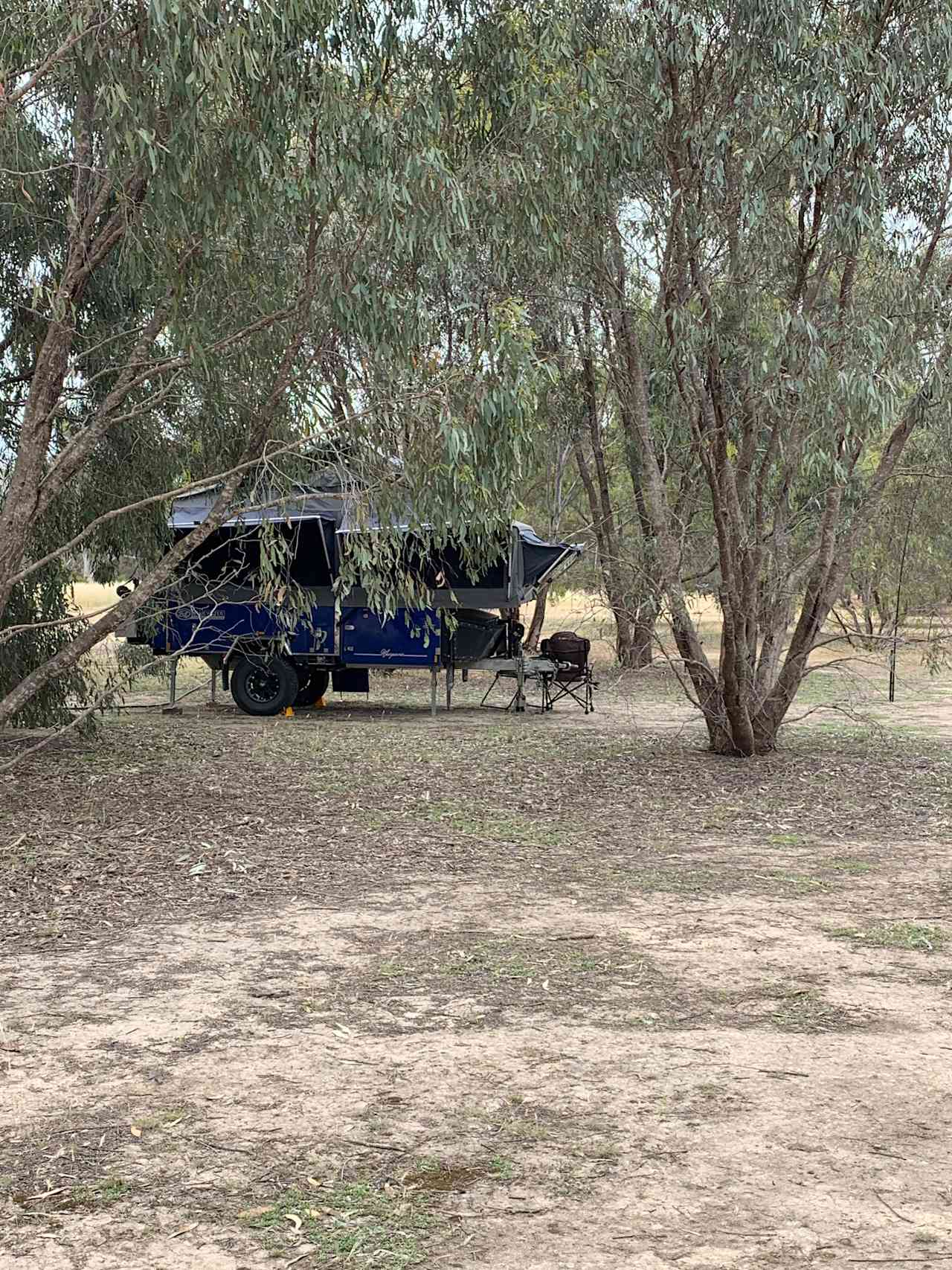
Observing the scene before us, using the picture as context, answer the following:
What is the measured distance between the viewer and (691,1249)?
3.41m

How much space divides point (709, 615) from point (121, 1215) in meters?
37.4

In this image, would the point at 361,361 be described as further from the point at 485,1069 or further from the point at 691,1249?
the point at 691,1249

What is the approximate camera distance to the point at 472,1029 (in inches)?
203

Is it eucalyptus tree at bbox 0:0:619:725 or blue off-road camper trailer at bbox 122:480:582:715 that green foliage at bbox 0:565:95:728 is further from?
blue off-road camper trailer at bbox 122:480:582:715

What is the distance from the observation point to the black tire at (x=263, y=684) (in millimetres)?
17062

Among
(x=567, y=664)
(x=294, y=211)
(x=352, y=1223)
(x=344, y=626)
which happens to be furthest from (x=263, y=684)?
(x=352, y=1223)

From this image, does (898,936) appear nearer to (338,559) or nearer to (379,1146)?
(379,1146)

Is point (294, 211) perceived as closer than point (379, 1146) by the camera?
No

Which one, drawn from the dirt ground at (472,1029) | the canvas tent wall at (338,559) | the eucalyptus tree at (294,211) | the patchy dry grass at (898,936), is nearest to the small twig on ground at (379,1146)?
the dirt ground at (472,1029)

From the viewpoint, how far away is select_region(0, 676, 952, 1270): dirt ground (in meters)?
3.58

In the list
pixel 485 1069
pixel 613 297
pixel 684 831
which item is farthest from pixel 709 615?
pixel 485 1069

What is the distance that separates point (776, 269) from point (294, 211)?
4.92m

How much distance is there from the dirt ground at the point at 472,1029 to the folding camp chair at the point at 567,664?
20.1 ft

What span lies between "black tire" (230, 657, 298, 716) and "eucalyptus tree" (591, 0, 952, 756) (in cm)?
590
